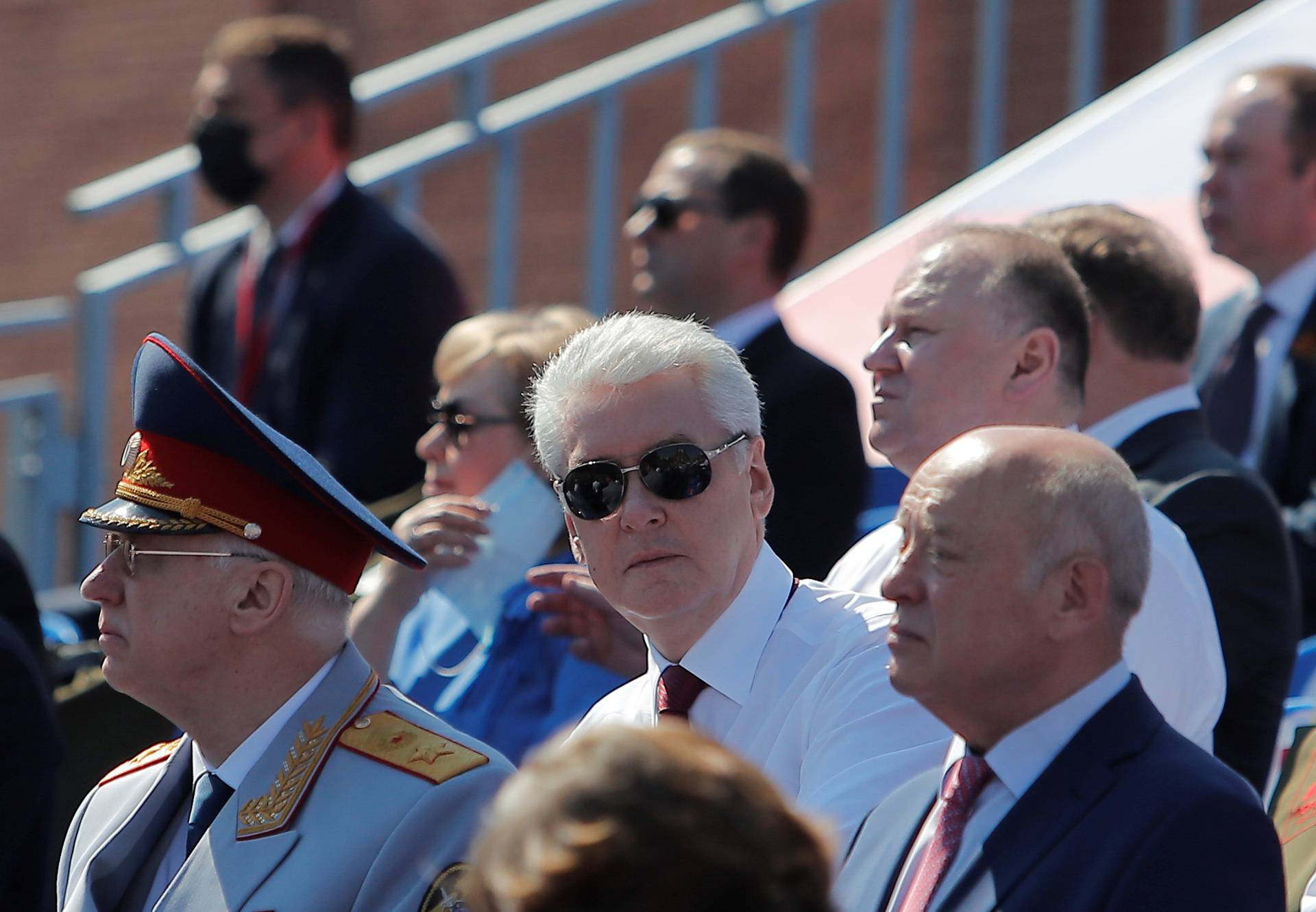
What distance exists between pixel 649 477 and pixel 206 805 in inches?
33.7

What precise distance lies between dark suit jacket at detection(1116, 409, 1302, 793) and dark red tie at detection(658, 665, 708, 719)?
1012mm

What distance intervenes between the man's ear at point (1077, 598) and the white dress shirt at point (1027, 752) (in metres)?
0.08

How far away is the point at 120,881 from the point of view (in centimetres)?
313

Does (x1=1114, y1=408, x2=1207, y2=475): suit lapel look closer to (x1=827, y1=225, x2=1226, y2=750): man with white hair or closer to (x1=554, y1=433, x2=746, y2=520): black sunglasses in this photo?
(x1=827, y1=225, x2=1226, y2=750): man with white hair

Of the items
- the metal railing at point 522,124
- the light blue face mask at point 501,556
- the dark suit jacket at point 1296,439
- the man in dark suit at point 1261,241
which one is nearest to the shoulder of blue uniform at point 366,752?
the light blue face mask at point 501,556

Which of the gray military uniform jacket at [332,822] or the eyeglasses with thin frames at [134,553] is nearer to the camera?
the gray military uniform jacket at [332,822]

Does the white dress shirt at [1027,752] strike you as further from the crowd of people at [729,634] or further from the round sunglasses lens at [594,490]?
the round sunglasses lens at [594,490]

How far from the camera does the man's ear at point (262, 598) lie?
122 inches

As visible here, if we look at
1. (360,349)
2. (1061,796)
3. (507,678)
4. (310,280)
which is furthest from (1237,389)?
(1061,796)

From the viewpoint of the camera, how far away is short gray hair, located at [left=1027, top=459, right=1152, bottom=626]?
2621mm

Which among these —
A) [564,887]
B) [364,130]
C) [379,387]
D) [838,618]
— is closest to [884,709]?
[838,618]

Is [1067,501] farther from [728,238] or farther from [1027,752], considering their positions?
[728,238]

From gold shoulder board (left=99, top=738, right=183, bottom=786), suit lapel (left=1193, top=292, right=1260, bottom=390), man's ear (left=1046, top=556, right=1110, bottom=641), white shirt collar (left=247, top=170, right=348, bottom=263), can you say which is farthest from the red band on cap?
suit lapel (left=1193, top=292, right=1260, bottom=390)

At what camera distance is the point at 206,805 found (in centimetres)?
313
